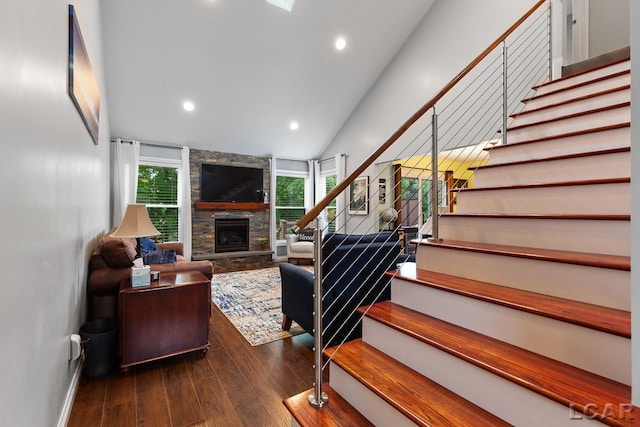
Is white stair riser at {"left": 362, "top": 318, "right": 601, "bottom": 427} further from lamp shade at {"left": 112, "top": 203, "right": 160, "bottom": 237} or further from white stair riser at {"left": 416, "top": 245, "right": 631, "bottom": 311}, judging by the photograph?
lamp shade at {"left": 112, "top": 203, "right": 160, "bottom": 237}

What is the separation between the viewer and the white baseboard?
1.60 m

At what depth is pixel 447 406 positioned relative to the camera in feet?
3.71

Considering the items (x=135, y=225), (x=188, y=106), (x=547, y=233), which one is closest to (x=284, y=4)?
(x=188, y=106)

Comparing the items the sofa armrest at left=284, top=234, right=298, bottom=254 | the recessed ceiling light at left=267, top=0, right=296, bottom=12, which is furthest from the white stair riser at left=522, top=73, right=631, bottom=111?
the sofa armrest at left=284, top=234, right=298, bottom=254

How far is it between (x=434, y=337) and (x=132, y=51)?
5060mm

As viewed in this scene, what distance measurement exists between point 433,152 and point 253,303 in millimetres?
2878

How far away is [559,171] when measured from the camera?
6.27ft

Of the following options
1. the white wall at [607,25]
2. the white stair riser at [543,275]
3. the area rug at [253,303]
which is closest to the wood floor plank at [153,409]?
the area rug at [253,303]

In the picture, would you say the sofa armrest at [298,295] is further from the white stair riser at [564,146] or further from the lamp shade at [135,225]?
the white stair riser at [564,146]

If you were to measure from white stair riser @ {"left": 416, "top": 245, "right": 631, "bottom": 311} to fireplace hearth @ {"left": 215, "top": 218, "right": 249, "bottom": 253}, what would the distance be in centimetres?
529

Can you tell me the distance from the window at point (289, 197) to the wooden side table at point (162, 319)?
4.73 meters

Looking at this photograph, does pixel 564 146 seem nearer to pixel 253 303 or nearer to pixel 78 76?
pixel 78 76

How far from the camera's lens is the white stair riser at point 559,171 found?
169cm

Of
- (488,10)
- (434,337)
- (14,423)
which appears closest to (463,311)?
(434,337)
